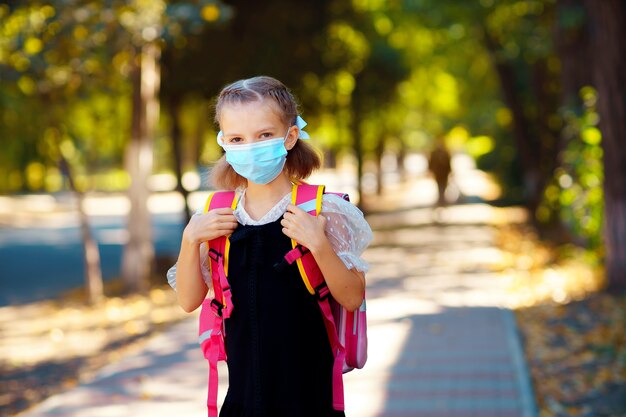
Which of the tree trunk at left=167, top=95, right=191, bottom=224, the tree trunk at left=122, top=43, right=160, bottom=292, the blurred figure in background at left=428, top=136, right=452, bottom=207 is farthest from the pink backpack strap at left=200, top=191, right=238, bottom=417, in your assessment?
the blurred figure in background at left=428, top=136, right=452, bottom=207

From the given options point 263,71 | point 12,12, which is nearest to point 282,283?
point 12,12

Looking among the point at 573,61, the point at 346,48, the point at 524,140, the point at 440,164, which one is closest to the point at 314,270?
the point at 573,61

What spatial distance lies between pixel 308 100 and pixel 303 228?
20.9m

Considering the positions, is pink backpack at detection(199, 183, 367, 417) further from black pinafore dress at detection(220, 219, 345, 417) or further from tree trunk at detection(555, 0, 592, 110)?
tree trunk at detection(555, 0, 592, 110)

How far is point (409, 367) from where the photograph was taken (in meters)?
8.53

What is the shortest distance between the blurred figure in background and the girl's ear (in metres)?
21.1

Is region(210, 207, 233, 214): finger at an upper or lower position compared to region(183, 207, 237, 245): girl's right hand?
upper

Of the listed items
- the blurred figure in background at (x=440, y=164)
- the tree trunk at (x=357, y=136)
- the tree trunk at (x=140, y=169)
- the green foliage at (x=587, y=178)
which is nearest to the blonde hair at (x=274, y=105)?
the green foliage at (x=587, y=178)

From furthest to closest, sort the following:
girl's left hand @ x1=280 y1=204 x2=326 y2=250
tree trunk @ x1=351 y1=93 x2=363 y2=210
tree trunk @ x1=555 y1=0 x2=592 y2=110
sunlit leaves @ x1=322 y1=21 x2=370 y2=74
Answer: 1. tree trunk @ x1=351 y1=93 x2=363 y2=210
2. sunlit leaves @ x1=322 y1=21 x2=370 y2=74
3. tree trunk @ x1=555 y1=0 x2=592 y2=110
4. girl's left hand @ x1=280 y1=204 x2=326 y2=250

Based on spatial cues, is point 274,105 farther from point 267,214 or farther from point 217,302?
point 217,302

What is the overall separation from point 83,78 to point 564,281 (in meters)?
7.29

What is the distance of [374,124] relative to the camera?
114 ft

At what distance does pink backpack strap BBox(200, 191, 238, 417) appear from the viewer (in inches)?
121

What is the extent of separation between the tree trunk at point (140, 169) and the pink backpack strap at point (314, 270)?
1212 centimetres
